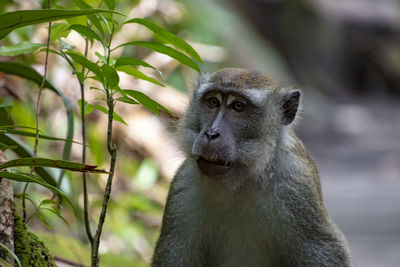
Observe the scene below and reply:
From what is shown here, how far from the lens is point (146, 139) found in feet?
26.5

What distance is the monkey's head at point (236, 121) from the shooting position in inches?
140

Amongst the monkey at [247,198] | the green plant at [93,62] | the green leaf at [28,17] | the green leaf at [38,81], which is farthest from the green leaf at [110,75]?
the monkey at [247,198]

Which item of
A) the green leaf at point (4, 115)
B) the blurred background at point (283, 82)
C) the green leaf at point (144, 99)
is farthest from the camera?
the blurred background at point (283, 82)

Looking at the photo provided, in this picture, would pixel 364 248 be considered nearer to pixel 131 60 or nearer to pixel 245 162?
pixel 245 162

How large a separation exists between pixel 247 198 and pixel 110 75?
1523mm

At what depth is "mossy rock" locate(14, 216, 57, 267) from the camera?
8.93ft

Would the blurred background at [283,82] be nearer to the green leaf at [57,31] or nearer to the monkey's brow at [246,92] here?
the monkey's brow at [246,92]

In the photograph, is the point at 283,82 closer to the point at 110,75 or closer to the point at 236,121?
the point at 236,121

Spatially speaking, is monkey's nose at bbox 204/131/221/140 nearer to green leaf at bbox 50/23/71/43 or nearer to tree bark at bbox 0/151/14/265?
green leaf at bbox 50/23/71/43

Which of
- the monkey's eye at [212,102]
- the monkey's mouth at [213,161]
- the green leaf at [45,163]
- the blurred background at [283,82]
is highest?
the blurred background at [283,82]

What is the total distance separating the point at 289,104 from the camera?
13.7 ft

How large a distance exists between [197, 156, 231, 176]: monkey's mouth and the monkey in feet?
0.45

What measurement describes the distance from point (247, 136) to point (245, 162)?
20 cm

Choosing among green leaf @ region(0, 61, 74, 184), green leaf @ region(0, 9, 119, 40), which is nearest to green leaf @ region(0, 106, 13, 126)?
green leaf @ region(0, 61, 74, 184)
